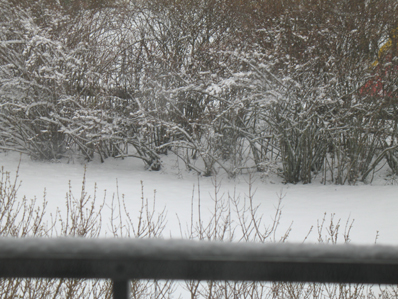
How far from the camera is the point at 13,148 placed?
11.3m

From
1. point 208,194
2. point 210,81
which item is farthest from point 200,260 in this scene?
point 210,81

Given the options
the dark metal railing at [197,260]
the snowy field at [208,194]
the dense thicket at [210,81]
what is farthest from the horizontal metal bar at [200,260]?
the dense thicket at [210,81]

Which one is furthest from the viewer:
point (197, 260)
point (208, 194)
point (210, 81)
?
point (210, 81)

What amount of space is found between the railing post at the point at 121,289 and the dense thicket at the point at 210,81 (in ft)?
28.3

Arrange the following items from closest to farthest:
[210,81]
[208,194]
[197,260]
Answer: [197,260] → [208,194] → [210,81]

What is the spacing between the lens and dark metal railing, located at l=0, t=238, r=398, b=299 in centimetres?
57

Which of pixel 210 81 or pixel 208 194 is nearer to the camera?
pixel 208 194

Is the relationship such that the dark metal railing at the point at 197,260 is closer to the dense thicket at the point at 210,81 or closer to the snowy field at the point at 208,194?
the snowy field at the point at 208,194

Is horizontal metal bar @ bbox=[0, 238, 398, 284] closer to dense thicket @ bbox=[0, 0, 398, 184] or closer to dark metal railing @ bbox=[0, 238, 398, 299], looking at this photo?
dark metal railing @ bbox=[0, 238, 398, 299]

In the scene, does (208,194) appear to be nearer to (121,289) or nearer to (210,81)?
(210,81)

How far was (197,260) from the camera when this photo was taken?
1.89ft

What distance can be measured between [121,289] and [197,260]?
0.46 ft

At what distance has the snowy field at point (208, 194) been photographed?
717 centimetres

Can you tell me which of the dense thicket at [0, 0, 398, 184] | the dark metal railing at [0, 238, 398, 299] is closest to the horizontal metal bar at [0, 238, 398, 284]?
the dark metal railing at [0, 238, 398, 299]
